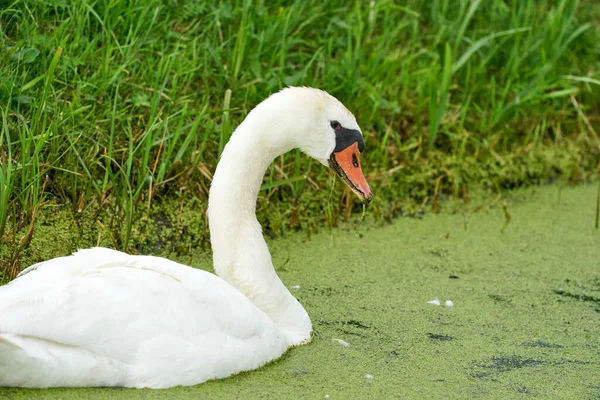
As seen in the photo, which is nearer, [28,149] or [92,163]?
[28,149]

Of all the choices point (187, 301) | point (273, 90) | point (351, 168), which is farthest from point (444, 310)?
point (273, 90)

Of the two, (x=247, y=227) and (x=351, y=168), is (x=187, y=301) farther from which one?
(x=351, y=168)

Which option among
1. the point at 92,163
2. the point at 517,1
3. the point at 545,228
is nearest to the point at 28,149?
the point at 92,163

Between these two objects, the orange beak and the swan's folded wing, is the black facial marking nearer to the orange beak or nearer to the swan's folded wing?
the orange beak

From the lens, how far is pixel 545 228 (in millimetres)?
5574

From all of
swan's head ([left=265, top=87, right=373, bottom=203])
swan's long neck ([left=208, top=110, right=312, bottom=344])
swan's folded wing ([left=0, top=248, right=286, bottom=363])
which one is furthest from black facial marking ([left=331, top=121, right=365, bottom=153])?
swan's folded wing ([left=0, top=248, right=286, bottom=363])

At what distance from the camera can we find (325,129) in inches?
151

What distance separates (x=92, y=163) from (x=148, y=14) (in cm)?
103

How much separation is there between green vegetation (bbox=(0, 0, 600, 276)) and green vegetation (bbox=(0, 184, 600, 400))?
0.27 metres

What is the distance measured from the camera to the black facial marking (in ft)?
12.7

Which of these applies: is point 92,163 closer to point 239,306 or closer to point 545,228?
point 239,306

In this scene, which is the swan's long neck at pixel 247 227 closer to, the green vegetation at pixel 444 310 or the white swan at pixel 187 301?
the white swan at pixel 187 301

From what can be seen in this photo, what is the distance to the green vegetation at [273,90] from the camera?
463cm

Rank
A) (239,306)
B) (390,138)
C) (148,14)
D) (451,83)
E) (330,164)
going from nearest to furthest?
(239,306) < (330,164) < (148,14) < (390,138) < (451,83)
